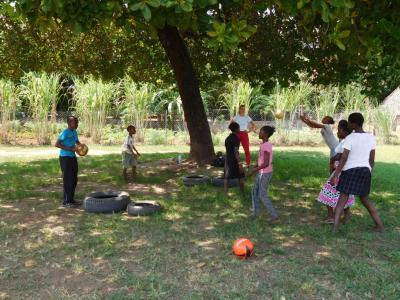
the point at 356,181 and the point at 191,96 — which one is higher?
the point at 191,96

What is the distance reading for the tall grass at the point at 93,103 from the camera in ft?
64.8

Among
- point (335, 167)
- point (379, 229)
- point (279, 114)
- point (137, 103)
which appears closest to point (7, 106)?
point (137, 103)

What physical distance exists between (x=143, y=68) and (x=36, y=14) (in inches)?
348

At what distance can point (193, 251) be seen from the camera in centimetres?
520

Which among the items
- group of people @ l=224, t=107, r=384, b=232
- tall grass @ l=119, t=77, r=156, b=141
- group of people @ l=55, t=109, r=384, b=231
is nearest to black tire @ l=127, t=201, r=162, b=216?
group of people @ l=55, t=109, r=384, b=231

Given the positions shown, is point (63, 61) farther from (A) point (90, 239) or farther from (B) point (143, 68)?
(A) point (90, 239)

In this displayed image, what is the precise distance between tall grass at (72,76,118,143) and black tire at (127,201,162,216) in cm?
1337

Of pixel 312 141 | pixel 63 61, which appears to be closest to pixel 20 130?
pixel 63 61

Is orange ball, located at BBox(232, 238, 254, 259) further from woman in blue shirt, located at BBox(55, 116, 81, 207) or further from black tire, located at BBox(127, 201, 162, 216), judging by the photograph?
woman in blue shirt, located at BBox(55, 116, 81, 207)

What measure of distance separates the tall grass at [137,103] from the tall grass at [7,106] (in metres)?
4.61

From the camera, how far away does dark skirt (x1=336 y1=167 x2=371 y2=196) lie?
5.79 meters

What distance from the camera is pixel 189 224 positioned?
251 inches

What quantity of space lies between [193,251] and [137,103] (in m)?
15.4

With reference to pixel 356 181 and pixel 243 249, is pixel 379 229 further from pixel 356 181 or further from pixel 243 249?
pixel 243 249
